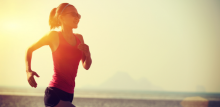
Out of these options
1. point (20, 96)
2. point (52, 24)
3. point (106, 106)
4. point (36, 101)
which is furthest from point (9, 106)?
point (52, 24)

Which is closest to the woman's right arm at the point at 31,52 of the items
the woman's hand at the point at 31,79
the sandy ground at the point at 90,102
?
the woman's hand at the point at 31,79

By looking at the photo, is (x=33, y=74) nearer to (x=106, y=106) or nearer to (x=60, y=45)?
(x=60, y=45)

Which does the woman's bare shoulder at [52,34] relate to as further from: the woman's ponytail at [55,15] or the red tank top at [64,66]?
the woman's ponytail at [55,15]

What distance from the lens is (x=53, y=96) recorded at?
166 centimetres

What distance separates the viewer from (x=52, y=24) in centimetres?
200

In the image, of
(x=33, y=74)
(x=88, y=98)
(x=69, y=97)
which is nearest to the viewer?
(x=33, y=74)

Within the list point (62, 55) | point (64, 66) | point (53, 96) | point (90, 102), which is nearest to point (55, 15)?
point (62, 55)

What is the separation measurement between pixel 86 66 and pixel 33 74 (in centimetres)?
57

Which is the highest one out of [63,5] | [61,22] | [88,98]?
[63,5]

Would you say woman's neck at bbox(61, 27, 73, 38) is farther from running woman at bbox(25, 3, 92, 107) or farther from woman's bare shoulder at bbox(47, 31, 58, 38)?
woman's bare shoulder at bbox(47, 31, 58, 38)

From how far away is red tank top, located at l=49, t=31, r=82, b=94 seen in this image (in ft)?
5.71

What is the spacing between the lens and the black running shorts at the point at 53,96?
1649 mm

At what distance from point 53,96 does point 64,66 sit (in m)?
0.30

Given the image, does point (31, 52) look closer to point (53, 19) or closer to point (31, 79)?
point (31, 79)
